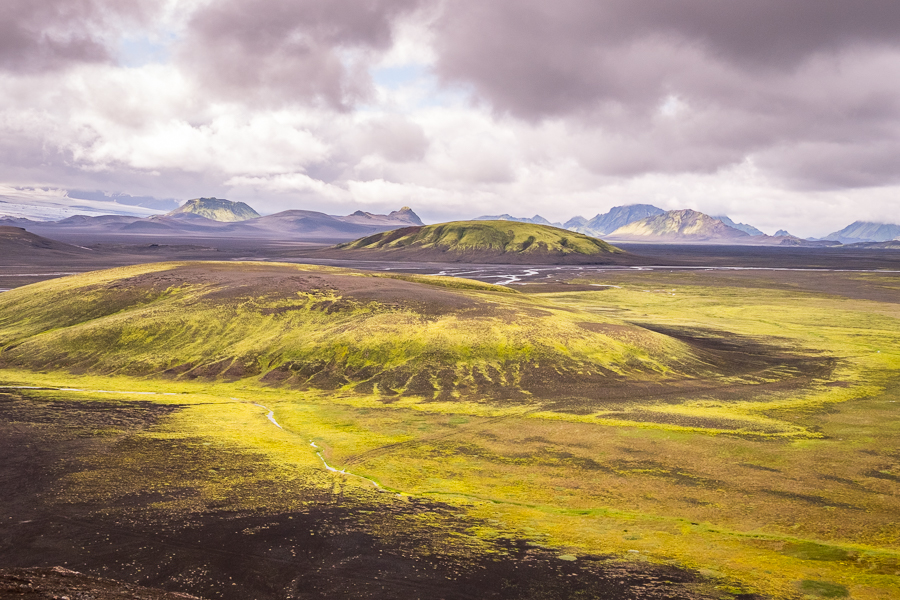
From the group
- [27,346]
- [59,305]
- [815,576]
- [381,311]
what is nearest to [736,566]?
[815,576]

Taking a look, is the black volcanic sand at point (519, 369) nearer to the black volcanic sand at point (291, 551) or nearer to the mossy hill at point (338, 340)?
the mossy hill at point (338, 340)

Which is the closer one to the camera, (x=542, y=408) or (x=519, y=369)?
(x=542, y=408)

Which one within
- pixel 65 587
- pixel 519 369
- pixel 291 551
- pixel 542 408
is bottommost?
pixel 542 408

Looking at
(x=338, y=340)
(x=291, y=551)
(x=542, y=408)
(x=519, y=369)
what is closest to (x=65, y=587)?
(x=291, y=551)

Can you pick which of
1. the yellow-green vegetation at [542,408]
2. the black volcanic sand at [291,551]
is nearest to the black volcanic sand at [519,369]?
the yellow-green vegetation at [542,408]

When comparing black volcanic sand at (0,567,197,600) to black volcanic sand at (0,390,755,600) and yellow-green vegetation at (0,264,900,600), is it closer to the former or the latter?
black volcanic sand at (0,390,755,600)

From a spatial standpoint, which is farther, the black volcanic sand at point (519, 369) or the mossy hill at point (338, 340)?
the mossy hill at point (338, 340)

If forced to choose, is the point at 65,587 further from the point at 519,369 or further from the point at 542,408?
the point at 519,369
